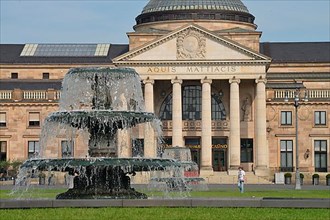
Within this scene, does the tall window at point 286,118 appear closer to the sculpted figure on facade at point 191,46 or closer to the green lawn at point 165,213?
the sculpted figure on facade at point 191,46

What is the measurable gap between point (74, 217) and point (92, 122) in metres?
7.23

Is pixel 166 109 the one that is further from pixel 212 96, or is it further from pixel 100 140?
pixel 100 140

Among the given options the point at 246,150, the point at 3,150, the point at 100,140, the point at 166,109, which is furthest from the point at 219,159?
the point at 100,140

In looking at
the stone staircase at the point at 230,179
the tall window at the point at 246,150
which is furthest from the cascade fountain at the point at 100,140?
the tall window at the point at 246,150

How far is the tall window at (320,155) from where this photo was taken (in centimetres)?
10931

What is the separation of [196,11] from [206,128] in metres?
18.0

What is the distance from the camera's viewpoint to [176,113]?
106938mm

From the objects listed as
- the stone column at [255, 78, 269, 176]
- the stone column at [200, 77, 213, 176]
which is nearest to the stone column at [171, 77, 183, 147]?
the stone column at [200, 77, 213, 176]

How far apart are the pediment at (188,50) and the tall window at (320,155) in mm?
13110

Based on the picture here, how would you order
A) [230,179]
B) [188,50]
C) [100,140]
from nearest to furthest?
1. [100,140]
2. [230,179]
3. [188,50]

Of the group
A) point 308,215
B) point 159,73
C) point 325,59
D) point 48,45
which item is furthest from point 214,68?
point 308,215

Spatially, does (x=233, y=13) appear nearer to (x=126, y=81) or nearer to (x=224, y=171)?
(x=224, y=171)

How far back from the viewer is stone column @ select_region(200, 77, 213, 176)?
106m

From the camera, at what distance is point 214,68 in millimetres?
106750
